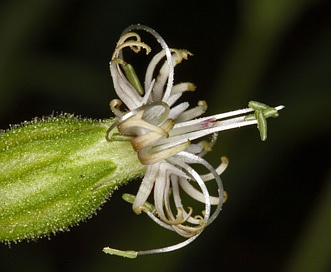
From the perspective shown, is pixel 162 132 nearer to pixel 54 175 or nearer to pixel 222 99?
pixel 54 175

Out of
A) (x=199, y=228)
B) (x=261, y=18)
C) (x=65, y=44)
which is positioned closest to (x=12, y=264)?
(x=65, y=44)

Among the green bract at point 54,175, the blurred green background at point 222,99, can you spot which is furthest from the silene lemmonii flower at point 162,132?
the blurred green background at point 222,99

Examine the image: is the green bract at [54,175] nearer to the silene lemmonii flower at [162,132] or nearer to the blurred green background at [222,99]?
the silene lemmonii flower at [162,132]

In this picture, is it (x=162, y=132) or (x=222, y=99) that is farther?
(x=222, y=99)

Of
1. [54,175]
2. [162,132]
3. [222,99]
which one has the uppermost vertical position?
[222,99]

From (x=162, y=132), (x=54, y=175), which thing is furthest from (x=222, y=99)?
(x=54, y=175)
